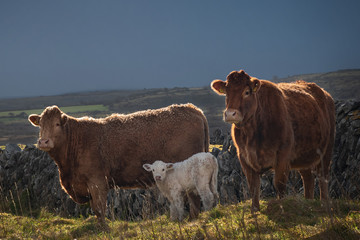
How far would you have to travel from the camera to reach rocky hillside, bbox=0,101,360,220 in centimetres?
1211

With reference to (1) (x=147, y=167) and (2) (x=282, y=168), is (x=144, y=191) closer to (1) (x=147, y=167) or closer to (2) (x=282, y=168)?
(1) (x=147, y=167)

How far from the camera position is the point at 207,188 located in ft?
34.4

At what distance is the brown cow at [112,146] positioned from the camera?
11.7m

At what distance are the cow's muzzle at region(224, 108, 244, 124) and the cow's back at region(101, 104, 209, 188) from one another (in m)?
3.90

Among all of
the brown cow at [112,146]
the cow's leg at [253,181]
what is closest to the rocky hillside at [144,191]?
the cow's leg at [253,181]

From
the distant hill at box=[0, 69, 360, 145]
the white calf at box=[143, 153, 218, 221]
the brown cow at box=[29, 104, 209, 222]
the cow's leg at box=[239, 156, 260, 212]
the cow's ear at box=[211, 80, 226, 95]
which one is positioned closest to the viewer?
the cow's leg at box=[239, 156, 260, 212]

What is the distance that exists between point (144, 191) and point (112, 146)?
21.5ft

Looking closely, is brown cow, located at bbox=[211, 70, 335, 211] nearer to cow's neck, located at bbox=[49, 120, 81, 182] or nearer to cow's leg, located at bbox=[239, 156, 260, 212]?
cow's leg, located at bbox=[239, 156, 260, 212]

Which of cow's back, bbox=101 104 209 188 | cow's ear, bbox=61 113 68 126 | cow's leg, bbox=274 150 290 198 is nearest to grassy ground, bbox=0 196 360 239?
cow's leg, bbox=274 150 290 198

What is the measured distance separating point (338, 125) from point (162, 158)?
7.06 metres

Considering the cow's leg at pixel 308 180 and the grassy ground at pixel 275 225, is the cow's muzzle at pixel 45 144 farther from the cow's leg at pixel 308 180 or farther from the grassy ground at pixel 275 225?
the cow's leg at pixel 308 180

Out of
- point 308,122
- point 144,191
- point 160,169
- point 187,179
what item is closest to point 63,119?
point 160,169

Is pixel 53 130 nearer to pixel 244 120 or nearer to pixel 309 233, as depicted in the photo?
pixel 244 120

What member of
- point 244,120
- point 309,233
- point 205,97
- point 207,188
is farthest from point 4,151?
point 205,97
